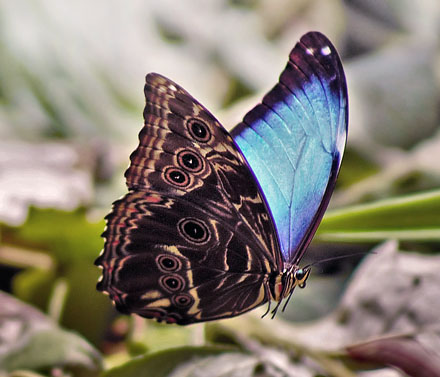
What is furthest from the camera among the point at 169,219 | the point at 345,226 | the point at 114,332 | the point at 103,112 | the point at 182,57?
the point at 182,57

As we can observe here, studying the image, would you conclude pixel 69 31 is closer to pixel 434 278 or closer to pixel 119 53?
pixel 119 53

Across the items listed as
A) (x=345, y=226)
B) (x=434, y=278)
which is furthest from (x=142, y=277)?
(x=434, y=278)

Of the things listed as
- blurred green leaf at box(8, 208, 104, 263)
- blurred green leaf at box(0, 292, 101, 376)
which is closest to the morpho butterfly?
blurred green leaf at box(0, 292, 101, 376)

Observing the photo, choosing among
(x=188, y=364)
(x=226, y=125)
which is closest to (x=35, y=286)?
(x=188, y=364)

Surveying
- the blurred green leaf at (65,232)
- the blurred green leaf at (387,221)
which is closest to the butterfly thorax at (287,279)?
the blurred green leaf at (387,221)

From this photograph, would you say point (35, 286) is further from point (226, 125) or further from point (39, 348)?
point (226, 125)

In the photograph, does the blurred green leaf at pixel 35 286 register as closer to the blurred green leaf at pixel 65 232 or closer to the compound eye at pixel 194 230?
the blurred green leaf at pixel 65 232

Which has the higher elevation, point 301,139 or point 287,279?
point 301,139
